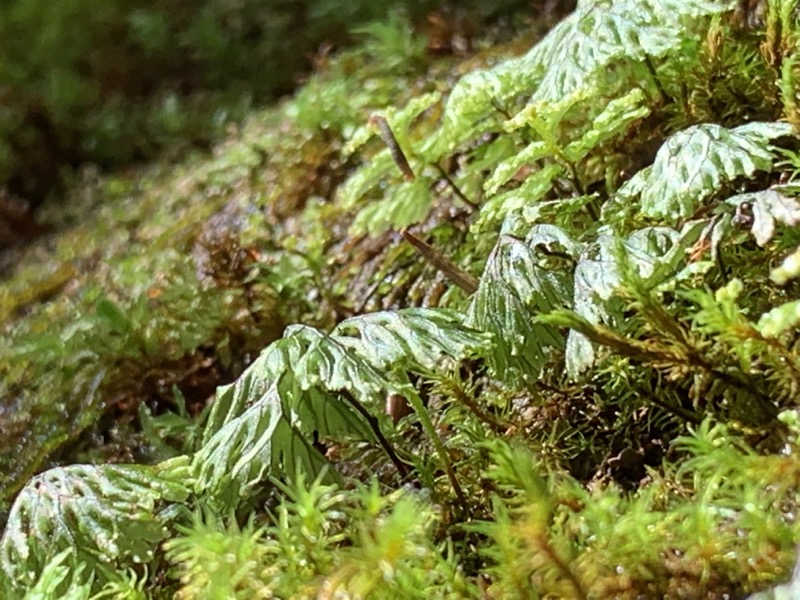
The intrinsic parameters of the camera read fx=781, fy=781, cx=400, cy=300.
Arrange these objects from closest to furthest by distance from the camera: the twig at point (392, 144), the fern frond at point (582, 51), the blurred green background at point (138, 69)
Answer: the fern frond at point (582, 51) → the twig at point (392, 144) → the blurred green background at point (138, 69)

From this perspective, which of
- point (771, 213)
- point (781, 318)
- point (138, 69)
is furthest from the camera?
point (138, 69)

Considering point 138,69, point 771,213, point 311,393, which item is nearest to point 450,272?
point 311,393

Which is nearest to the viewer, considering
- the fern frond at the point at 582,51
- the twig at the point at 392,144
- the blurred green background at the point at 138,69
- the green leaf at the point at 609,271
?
the green leaf at the point at 609,271

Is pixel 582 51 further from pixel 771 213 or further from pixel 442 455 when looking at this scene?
pixel 442 455

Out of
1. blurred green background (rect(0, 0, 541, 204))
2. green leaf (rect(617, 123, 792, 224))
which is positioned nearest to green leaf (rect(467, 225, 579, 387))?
green leaf (rect(617, 123, 792, 224))

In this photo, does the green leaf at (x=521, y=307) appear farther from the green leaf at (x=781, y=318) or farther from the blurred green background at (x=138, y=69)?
the blurred green background at (x=138, y=69)

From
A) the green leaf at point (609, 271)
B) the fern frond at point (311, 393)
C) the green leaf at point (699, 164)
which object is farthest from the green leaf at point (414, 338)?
the green leaf at point (699, 164)

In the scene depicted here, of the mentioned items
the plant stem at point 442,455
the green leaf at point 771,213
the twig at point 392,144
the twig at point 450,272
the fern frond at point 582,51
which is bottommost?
the plant stem at point 442,455

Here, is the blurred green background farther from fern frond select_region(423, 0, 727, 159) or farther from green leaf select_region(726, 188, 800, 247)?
green leaf select_region(726, 188, 800, 247)
